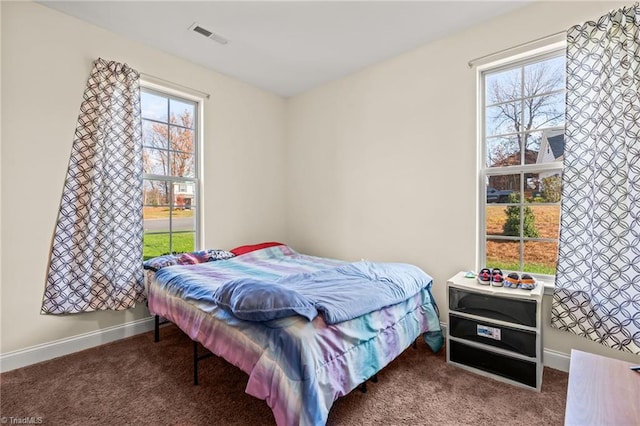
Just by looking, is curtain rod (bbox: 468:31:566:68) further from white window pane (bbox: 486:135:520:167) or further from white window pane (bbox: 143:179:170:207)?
white window pane (bbox: 143:179:170:207)

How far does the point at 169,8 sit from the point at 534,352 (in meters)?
3.51

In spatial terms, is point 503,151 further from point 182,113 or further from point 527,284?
point 182,113

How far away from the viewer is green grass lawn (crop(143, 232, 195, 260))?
281cm

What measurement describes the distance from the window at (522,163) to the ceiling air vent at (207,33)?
7.57 ft

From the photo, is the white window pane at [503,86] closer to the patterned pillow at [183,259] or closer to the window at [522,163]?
the window at [522,163]

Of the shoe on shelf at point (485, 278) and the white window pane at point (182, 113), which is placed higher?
the white window pane at point (182, 113)

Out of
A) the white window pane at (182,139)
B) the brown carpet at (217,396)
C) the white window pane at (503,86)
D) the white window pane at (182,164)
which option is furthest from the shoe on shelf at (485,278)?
the white window pane at (182,139)

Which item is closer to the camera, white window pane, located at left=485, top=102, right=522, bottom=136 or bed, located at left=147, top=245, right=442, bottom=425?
bed, located at left=147, top=245, right=442, bottom=425

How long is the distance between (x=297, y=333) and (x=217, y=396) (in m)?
0.90

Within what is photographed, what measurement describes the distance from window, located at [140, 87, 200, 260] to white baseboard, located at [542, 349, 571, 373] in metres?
3.23

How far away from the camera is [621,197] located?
5.60ft

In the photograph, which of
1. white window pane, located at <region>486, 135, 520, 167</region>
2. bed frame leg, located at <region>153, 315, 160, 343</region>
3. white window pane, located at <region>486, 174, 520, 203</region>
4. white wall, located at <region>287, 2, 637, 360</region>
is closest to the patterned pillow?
bed frame leg, located at <region>153, 315, 160, 343</region>

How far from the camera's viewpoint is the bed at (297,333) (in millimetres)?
1270

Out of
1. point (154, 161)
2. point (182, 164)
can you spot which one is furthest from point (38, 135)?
point (182, 164)
